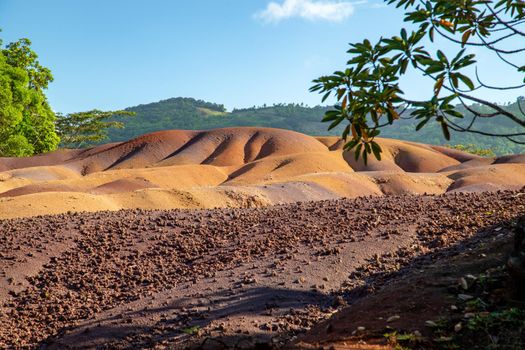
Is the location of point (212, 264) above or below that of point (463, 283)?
below

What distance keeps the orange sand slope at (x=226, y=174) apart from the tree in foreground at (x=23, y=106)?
5.84 feet

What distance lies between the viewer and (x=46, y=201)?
1620 cm

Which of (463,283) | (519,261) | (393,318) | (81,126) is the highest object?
(81,126)

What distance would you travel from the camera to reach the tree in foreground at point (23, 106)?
3578cm

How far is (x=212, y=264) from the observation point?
341 inches

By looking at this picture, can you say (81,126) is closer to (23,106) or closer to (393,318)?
(23,106)

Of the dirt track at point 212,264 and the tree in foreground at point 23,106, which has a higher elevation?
the tree in foreground at point 23,106

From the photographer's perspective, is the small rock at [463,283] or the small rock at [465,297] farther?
the small rock at [463,283]

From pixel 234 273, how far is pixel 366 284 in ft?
6.17

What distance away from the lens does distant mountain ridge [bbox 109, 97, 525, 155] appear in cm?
11769

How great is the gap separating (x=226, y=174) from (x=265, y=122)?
9945 cm

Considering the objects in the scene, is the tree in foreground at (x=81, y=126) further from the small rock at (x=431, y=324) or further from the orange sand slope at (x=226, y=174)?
the small rock at (x=431, y=324)

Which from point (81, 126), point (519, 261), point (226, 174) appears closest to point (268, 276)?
point (519, 261)

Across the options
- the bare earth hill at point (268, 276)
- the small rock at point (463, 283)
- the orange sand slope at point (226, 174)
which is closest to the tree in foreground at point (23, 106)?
the orange sand slope at point (226, 174)
